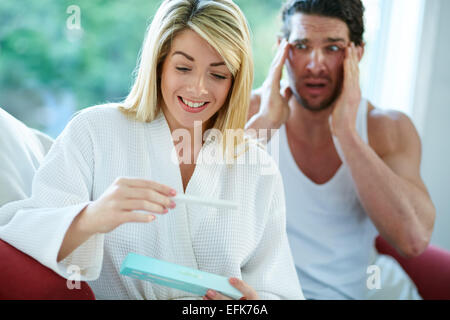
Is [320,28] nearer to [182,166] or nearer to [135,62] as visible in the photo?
[182,166]

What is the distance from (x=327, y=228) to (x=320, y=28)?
2.39 feet

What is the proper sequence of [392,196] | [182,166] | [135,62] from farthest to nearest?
1. [135,62]
2. [392,196]
3. [182,166]

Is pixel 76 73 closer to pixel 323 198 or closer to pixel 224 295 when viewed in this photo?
pixel 323 198

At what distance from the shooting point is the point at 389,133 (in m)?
1.91

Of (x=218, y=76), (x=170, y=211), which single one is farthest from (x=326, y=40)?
(x=170, y=211)

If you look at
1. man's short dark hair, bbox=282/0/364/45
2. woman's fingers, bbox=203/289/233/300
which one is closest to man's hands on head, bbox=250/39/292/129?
man's short dark hair, bbox=282/0/364/45

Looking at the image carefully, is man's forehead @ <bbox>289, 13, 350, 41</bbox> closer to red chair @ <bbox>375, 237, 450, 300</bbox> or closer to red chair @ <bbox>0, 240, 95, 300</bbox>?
red chair @ <bbox>375, 237, 450, 300</bbox>

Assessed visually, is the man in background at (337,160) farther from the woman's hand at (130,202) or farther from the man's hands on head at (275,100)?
the woman's hand at (130,202)

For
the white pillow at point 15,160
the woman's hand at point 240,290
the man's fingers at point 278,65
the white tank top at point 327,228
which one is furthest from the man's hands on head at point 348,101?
the white pillow at point 15,160

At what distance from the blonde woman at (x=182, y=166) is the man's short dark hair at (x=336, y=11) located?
66 cm

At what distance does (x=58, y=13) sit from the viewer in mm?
2637

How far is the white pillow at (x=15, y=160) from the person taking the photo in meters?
1.14
